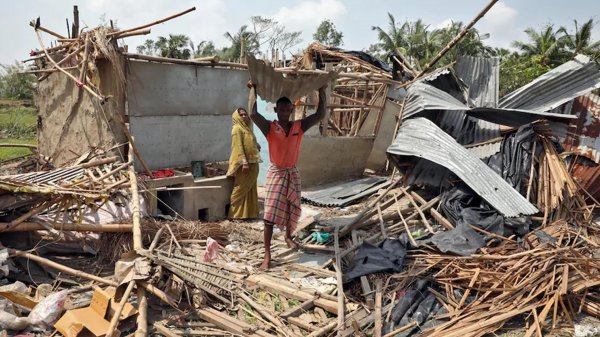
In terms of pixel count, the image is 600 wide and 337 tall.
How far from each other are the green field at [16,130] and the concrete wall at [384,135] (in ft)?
36.5

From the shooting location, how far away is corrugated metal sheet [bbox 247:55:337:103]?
4043 millimetres

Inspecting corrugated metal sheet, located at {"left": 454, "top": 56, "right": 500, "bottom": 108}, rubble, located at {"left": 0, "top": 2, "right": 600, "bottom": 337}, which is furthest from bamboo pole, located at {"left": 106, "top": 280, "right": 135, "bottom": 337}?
corrugated metal sheet, located at {"left": 454, "top": 56, "right": 500, "bottom": 108}

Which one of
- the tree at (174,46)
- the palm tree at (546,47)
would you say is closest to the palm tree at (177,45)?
the tree at (174,46)

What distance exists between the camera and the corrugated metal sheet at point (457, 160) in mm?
5125

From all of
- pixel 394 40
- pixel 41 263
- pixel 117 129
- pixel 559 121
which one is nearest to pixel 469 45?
pixel 394 40

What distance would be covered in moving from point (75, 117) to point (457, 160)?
225 inches

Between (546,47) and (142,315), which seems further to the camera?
(546,47)

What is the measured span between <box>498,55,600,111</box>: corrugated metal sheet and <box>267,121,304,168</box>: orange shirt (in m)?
3.94

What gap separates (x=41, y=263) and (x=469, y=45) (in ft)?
94.1

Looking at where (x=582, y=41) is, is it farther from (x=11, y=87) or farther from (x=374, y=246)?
(x=11, y=87)

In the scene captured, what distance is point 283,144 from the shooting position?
461cm

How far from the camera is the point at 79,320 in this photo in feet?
10.6

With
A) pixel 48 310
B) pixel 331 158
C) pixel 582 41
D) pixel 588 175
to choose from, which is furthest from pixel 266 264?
pixel 582 41

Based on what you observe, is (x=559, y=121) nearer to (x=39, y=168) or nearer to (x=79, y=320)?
(x=79, y=320)
